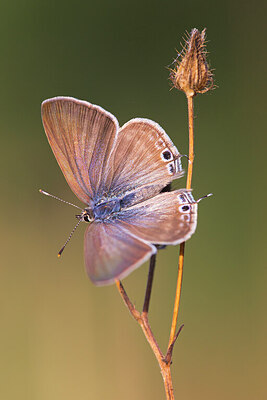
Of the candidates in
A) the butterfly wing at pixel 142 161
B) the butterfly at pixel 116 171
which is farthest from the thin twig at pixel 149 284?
the butterfly wing at pixel 142 161

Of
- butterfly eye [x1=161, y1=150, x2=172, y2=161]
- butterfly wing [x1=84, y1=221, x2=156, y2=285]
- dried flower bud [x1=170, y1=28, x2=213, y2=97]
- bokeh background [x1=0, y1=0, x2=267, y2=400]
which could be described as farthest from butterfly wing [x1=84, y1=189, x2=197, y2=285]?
bokeh background [x1=0, y1=0, x2=267, y2=400]

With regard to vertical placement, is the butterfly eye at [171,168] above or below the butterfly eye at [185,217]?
above

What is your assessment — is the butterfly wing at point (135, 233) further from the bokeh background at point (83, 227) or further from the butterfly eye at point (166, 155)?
the bokeh background at point (83, 227)

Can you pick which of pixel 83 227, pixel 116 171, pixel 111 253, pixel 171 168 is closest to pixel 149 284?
pixel 111 253

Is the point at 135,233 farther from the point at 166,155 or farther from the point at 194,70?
the point at 194,70
